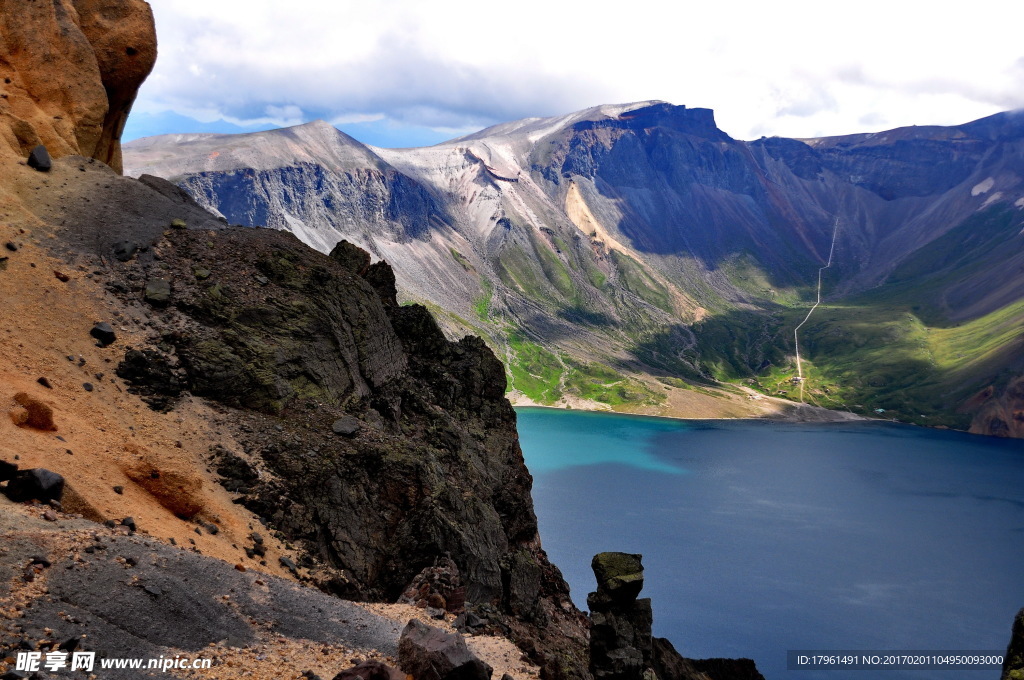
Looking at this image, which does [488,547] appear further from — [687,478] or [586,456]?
[586,456]

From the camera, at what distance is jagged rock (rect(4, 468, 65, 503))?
22297mm

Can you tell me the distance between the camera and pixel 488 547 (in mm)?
41781

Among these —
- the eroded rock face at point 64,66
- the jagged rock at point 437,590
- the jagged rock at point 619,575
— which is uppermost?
the eroded rock face at point 64,66

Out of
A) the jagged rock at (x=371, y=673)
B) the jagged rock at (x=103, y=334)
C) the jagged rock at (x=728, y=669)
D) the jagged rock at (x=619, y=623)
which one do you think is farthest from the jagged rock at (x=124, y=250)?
the jagged rock at (x=728, y=669)

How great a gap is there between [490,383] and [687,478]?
4892 inches

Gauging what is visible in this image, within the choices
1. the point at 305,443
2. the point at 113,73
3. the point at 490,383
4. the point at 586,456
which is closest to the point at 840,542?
the point at 586,456

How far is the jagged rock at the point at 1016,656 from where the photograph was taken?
20495mm

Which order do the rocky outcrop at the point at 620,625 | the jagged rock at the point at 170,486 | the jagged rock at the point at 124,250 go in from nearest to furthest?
the jagged rock at the point at 170,486, the rocky outcrop at the point at 620,625, the jagged rock at the point at 124,250

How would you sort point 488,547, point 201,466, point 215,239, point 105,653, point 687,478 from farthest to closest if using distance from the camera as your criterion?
1. point 687,478
2. point 215,239
3. point 488,547
4. point 201,466
5. point 105,653

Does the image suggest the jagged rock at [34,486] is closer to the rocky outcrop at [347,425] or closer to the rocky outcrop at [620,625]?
the rocky outcrop at [347,425]

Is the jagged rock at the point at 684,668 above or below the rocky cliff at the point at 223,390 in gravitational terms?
below

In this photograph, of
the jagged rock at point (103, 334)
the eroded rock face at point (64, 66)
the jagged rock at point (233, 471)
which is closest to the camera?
the jagged rock at point (233, 471)

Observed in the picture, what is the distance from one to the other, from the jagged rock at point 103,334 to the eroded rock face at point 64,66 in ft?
47.1

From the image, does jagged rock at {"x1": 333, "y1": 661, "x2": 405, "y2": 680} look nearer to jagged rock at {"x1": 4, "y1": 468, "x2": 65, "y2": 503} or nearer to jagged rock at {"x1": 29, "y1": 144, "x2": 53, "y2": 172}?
jagged rock at {"x1": 4, "y1": 468, "x2": 65, "y2": 503}
